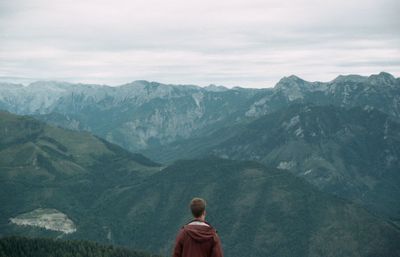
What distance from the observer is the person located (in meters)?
32.2

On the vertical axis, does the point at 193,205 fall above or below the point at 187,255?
above

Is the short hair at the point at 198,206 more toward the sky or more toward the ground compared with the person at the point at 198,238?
more toward the sky

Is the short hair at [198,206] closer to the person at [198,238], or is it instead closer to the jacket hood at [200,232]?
the person at [198,238]

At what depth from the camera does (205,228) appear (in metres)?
32.5

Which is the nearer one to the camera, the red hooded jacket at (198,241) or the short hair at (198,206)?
the short hair at (198,206)

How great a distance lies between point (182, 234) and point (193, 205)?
1904mm

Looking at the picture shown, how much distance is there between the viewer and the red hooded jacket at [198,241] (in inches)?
1272

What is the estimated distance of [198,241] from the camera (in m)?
32.3

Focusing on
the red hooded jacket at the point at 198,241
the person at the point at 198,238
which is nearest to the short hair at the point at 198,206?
the person at the point at 198,238

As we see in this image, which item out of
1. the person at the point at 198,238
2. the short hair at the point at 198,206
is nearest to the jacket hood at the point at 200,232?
the person at the point at 198,238

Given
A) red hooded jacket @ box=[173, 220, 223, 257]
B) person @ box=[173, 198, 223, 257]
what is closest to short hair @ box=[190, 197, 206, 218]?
person @ box=[173, 198, 223, 257]

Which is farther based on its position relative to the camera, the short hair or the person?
the person

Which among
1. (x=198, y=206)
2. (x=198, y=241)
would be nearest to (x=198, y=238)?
(x=198, y=241)

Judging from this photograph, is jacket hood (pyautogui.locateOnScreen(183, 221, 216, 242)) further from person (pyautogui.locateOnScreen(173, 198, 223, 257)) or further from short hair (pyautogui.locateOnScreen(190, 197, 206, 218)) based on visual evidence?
short hair (pyautogui.locateOnScreen(190, 197, 206, 218))
